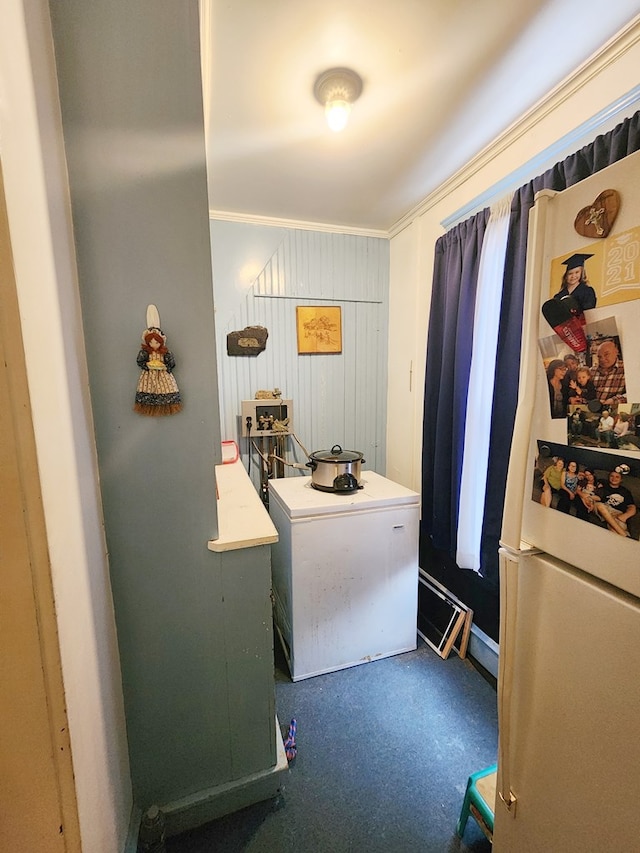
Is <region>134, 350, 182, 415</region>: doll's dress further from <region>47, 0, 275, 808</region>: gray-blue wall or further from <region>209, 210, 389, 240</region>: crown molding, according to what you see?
<region>209, 210, 389, 240</region>: crown molding

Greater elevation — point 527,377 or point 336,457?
point 527,377

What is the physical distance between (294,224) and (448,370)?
1407 millimetres

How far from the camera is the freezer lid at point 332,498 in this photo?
1612 mm

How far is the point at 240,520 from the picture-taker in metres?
1.12

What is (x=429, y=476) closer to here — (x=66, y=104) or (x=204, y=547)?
(x=204, y=547)

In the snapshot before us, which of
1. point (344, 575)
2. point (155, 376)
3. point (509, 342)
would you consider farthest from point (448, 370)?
point (155, 376)

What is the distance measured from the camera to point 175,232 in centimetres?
85

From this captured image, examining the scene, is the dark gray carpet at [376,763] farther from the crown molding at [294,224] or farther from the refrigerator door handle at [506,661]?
the crown molding at [294,224]

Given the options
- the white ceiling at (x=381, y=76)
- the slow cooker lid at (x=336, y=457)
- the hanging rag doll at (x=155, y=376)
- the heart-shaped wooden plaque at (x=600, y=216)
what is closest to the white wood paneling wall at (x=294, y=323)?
the white ceiling at (x=381, y=76)

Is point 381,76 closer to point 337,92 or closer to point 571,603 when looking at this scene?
point 337,92

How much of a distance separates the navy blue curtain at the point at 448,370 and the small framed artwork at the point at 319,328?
68 cm

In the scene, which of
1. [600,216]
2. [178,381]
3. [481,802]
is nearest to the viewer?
[600,216]

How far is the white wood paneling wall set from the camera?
2207mm

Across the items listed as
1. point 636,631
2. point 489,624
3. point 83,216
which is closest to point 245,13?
point 83,216
